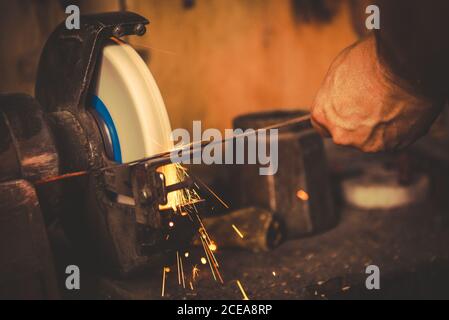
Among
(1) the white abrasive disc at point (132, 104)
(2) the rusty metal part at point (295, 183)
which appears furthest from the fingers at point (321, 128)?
(2) the rusty metal part at point (295, 183)

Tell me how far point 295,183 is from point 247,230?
44 centimetres

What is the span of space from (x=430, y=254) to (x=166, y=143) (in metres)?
1.86

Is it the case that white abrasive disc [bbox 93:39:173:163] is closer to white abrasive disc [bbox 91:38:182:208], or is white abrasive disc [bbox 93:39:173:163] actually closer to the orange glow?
white abrasive disc [bbox 91:38:182:208]

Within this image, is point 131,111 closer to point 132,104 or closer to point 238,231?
point 132,104

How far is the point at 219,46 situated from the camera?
177 inches

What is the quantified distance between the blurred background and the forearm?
2.36 metres

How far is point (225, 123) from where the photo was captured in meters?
4.66

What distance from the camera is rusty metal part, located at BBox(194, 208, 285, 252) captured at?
3455 millimetres

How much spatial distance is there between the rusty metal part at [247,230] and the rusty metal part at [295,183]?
120 millimetres

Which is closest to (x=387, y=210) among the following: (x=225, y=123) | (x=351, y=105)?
(x=225, y=123)

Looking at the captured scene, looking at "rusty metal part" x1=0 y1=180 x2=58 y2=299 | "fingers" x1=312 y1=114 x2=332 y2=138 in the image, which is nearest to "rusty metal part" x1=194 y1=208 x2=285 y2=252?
"fingers" x1=312 y1=114 x2=332 y2=138

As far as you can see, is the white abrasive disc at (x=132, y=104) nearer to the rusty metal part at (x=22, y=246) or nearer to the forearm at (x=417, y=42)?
the rusty metal part at (x=22, y=246)

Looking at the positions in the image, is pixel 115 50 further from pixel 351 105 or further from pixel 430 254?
pixel 430 254

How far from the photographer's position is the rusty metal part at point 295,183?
3566 mm
